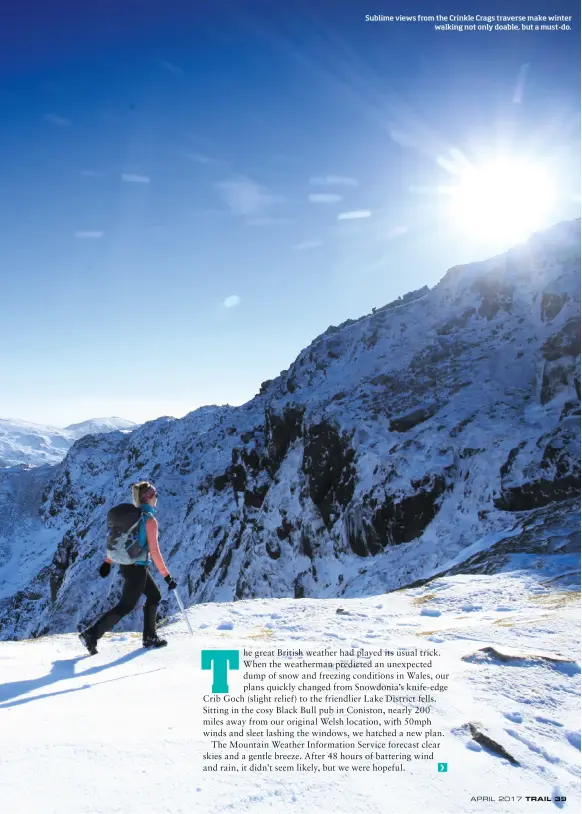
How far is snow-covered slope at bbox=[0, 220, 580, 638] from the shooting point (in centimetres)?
2189

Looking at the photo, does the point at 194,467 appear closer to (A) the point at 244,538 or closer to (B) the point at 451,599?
(A) the point at 244,538

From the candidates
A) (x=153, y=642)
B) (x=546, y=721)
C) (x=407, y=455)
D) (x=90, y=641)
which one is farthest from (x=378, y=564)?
(x=546, y=721)

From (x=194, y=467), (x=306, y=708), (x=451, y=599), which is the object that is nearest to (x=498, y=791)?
(x=306, y=708)

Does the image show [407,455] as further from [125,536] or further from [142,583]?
[125,536]

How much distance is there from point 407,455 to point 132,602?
22406mm

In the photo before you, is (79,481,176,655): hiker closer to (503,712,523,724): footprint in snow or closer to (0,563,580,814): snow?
(0,563,580,814): snow

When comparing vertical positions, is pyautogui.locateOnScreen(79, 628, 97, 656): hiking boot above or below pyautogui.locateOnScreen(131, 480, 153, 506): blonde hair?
below

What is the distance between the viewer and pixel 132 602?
5992 millimetres

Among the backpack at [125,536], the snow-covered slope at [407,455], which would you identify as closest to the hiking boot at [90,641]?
the backpack at [125,536]

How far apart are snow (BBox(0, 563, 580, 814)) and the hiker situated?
0.82 ft

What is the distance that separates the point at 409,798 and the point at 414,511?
2279 centimetres

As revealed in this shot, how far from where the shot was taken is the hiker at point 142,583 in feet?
18.7

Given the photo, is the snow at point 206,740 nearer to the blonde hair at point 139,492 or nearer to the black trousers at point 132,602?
the black trousers at point 132,602

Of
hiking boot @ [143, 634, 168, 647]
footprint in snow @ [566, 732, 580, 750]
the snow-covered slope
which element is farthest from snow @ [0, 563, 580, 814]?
the snow-covered slope
